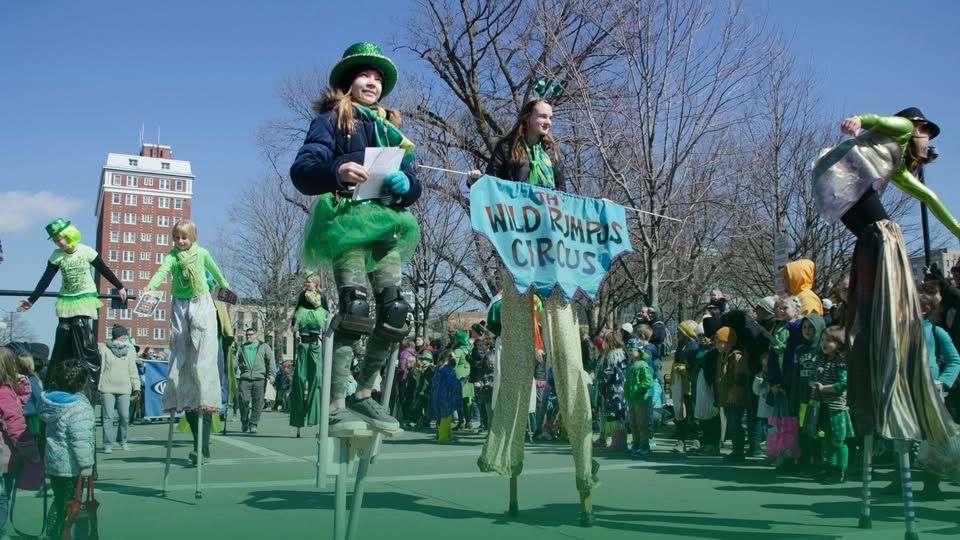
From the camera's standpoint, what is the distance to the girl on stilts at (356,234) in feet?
11.5

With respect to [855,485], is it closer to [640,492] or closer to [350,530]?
[640,492]

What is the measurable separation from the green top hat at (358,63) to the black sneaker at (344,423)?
172cm

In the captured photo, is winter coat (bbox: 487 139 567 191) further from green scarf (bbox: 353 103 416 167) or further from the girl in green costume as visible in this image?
the girl in green costume

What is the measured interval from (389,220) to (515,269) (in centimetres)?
122

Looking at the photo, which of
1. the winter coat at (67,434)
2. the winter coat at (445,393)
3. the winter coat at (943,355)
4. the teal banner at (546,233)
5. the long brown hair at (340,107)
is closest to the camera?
the long brown hair at (340,107)

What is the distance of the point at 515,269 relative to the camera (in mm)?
4742

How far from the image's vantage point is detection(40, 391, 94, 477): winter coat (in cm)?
441

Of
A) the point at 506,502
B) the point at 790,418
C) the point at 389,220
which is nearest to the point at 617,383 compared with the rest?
the point at 790,418


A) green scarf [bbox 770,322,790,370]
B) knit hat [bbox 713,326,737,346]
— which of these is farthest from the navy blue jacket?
knit hat [bbox 713,326,737,346]

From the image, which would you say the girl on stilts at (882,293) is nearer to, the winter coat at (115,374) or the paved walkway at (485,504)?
the paved walkway at (485,504)

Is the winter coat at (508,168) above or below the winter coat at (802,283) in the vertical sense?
above

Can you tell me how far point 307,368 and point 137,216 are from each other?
4751 inches

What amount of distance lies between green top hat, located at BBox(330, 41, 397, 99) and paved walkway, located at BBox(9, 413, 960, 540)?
238 centimetres

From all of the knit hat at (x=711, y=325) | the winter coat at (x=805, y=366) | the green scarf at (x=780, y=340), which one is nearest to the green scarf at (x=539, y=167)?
the winter coat at (x=805, y=366)
